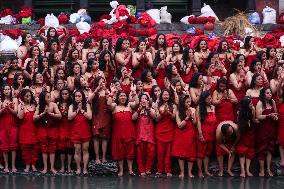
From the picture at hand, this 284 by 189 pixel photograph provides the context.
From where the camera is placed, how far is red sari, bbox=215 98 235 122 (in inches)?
491

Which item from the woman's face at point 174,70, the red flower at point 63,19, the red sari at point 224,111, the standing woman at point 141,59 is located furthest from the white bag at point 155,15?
the red sari at point 224,111

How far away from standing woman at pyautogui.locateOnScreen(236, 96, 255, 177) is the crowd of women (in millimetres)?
18

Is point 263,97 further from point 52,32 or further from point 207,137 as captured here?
point 52,32

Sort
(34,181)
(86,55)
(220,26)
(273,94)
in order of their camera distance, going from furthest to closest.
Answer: (220,26), (86,55), (273,94), (34,181)

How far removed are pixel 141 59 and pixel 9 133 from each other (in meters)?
2.98

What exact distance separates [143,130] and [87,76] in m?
1.59

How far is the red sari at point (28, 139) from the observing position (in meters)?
12.5

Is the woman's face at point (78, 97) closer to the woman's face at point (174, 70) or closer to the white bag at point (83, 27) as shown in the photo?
the woman's face at point (174, 70)

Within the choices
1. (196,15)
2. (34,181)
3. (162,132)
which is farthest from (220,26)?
(34,181)

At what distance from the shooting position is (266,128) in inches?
487

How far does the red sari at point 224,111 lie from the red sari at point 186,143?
544mm

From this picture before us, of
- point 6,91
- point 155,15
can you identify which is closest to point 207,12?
point 155,15

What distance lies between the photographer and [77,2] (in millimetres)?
19031

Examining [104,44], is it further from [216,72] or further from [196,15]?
[196,15]
